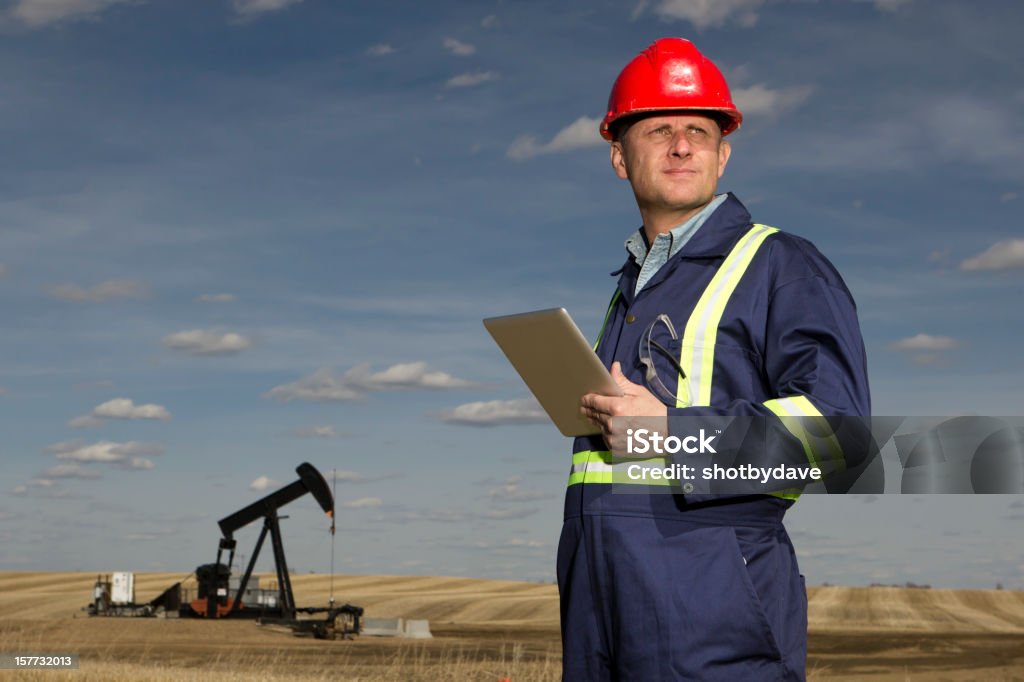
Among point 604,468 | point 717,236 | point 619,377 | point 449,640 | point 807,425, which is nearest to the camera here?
point 807,425

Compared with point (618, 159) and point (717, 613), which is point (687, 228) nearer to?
point (618, 159)

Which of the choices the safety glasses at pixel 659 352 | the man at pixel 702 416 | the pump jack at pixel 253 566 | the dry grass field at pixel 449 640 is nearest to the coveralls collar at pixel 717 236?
the man at pixel 702 416

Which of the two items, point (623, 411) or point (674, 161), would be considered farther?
point (674, 161)

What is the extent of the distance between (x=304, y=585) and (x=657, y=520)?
67308 mm

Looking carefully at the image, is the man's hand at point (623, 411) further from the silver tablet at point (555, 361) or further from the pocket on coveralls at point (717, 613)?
the pocket on coveralls at point (717, 613)

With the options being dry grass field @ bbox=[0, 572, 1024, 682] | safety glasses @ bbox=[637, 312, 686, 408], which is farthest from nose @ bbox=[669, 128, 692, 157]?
dry grass field @ bbox=[0, 572, 1024, 682]

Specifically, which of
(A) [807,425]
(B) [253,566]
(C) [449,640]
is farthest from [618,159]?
(B) [253,566]

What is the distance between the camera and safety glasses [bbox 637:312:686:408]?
2.86 m

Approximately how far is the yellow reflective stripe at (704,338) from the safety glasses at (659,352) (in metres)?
0.02

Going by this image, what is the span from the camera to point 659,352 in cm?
291

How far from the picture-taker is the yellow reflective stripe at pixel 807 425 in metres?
2.65

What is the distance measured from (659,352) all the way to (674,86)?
2.56ft

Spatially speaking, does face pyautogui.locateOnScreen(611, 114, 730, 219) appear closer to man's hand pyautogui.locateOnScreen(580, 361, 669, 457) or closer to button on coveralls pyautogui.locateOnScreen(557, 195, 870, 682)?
button on coveralls pyautogui.locateOnScreen(557, 195, 870, 682)

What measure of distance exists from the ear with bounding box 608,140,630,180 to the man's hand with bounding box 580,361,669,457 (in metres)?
0.75
